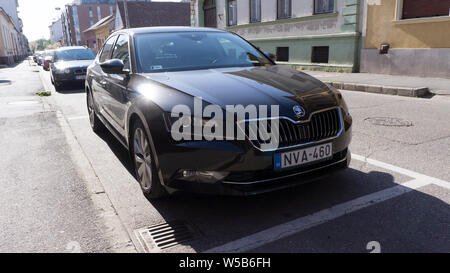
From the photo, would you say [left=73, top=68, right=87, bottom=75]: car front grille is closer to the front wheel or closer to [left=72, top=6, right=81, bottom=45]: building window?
the front wheel

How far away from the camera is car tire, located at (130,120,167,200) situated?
321cm

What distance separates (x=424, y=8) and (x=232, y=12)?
1276cm

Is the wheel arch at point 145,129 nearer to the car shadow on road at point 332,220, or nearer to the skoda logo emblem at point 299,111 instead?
the car shadow on road at point 332,220

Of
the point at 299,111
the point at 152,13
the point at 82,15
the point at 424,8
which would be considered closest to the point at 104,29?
the point at 152,13

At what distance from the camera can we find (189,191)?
2896 mm

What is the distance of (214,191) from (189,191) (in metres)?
0.21

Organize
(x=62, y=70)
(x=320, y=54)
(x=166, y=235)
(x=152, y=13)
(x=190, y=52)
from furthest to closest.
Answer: (x=152, y=13) → (x=320, y=54) → (x=62, y=70) → (x=190, y=52) → (x=166, y=235)

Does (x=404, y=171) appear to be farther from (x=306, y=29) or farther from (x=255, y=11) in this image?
(x=255, y=11)

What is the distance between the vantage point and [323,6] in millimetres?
15516

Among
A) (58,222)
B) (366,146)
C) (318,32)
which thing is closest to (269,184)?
(58,222)

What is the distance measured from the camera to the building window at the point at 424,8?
1109 cm

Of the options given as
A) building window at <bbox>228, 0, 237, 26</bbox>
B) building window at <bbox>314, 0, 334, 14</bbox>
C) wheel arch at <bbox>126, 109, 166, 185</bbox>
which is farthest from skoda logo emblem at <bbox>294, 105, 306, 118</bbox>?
building window at <bbox>228, 0, 237, 26</bbox>

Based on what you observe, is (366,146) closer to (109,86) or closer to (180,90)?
(180,90)

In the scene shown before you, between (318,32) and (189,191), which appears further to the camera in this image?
(318,32)
